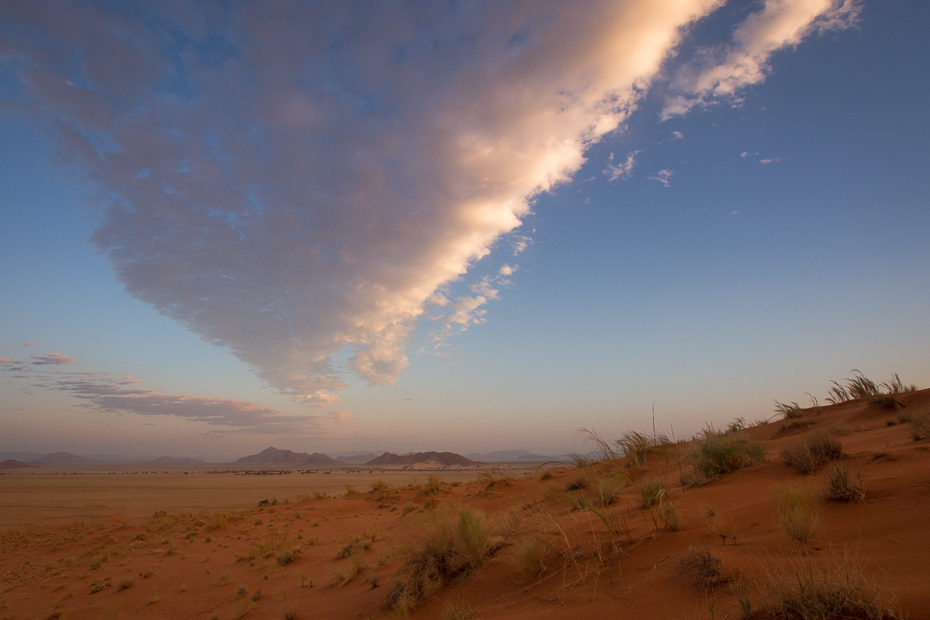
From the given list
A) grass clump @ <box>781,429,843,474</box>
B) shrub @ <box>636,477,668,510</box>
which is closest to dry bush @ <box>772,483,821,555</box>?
shrub @ <box>636,477,668,510</box>

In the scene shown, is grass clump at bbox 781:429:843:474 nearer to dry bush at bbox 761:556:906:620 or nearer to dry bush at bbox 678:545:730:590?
dry bush at bbox 678:545:730:590

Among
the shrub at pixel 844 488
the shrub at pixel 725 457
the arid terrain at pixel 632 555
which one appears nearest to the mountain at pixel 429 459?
the arid terrain at pixel 632 555

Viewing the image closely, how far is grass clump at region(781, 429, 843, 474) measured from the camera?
23.0 feet

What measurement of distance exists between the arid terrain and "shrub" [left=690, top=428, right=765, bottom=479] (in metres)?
0.03

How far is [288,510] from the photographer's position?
24703 millimetres

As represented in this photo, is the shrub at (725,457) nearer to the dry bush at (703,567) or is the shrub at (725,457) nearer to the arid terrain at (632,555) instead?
the arid terrain at (632,555)

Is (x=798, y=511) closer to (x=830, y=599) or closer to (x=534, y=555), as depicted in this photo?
(x=830, y=599)

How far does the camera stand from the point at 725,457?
872 centimetres

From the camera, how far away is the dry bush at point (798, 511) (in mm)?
4078

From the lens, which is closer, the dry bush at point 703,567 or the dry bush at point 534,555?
the dry bush at point 703,567

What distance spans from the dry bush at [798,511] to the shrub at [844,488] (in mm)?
186

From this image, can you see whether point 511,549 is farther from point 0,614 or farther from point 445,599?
point 0,614

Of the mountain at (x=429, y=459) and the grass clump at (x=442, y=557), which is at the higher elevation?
the grass clump at (x=442, y=557)

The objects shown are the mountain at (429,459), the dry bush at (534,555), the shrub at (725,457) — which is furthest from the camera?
the mountain at (429,459)
